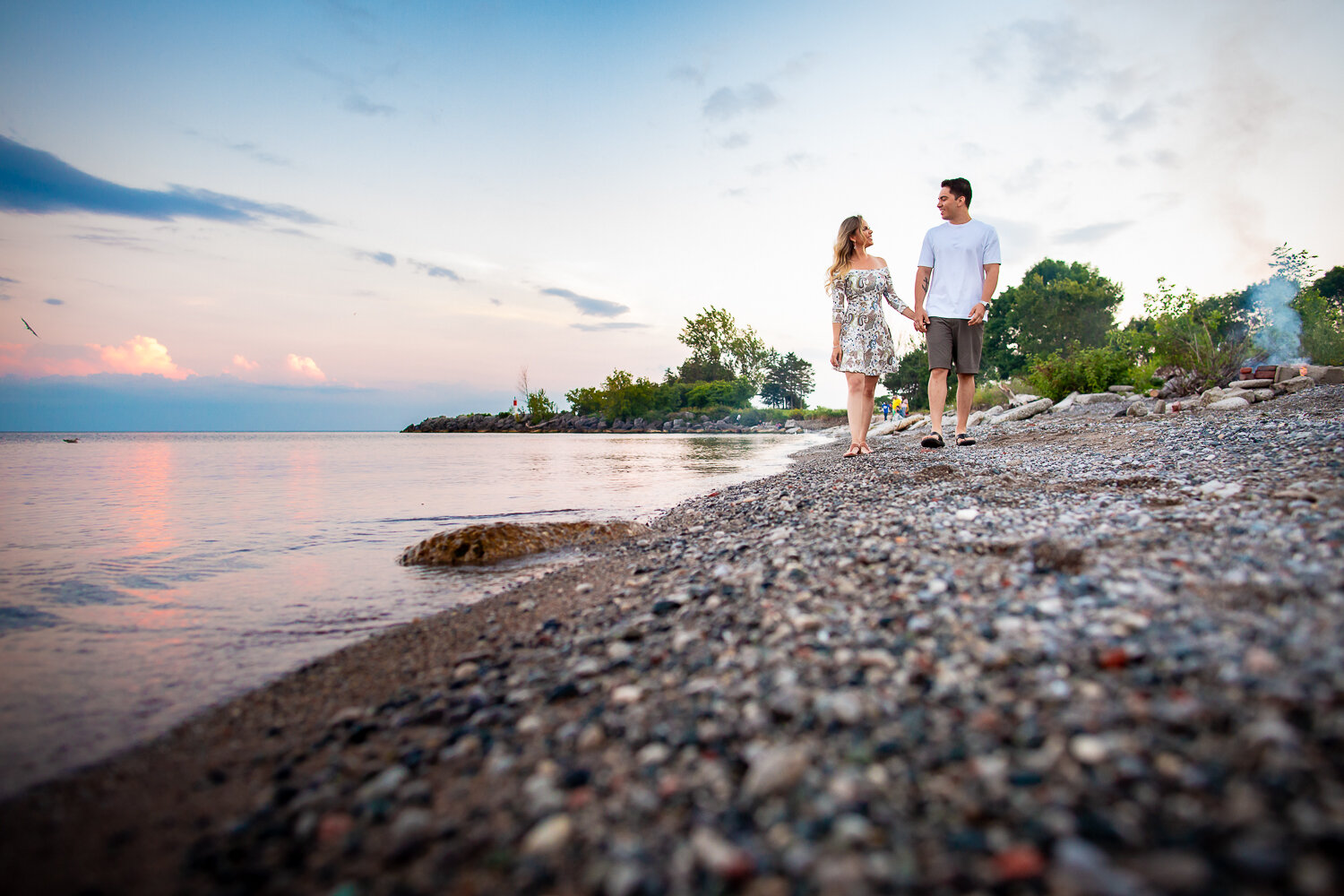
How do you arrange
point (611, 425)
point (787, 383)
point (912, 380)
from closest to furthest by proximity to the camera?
1. point (912, 380)
2. point (611, 425)
3. point (787, 383)

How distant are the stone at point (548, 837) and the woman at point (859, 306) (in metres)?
8.14

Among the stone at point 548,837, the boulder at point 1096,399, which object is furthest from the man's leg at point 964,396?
the boulder at point 1096,399

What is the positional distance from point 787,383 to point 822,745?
3621 inches

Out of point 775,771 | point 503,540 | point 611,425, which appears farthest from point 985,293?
point 611,425

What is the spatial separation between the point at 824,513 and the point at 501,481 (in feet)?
32.0

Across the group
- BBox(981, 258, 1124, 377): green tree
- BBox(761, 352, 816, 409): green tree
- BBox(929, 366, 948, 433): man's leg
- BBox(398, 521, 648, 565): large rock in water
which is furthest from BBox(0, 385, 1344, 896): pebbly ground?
BBox(761, 352, 816, 409): green tree

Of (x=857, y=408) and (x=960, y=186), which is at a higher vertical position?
(x=960, y=186)

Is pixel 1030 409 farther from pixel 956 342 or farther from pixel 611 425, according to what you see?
pixel 611 425

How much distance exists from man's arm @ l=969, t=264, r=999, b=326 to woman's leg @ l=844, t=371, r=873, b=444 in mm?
1673

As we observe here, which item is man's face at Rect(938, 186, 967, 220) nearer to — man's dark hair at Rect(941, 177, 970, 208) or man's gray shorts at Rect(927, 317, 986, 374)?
man's dark hair at Rect(941, 177, 970, 208)

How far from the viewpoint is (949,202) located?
800 centimetres

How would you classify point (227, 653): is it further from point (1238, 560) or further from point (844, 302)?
point (844, 302)

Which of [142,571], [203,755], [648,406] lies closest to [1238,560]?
[203,755]

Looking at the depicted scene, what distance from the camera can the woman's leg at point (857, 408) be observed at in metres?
8.98
